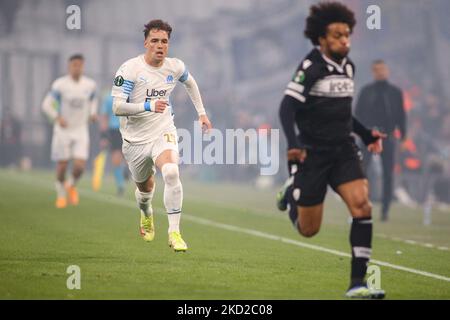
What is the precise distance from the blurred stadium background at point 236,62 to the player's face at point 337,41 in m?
3.31

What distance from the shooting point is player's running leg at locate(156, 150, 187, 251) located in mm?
12250

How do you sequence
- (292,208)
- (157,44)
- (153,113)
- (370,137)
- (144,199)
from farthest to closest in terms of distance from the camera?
(144,199) < (153,113) < (157,44) < (292,208) < (370,137)

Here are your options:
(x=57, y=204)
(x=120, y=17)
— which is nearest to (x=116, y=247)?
(x=57, y=204)

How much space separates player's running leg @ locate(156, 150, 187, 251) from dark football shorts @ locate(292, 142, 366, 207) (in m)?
2.62

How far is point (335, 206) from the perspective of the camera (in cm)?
2352

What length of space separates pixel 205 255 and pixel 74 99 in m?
8.70

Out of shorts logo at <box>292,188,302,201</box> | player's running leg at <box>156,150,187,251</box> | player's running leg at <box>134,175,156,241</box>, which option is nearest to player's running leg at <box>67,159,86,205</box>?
player's running leg at <box>134,175,156,241</box>

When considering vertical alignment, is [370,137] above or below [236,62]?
below

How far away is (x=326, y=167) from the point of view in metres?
9.80

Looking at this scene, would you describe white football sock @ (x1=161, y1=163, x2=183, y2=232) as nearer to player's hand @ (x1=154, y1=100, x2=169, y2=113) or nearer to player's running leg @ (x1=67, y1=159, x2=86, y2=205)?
player's hand @ (x1=154, y1=100, x2=169, y2=113)

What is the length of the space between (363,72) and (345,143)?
18.4m

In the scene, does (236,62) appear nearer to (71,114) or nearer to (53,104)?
(71,114)

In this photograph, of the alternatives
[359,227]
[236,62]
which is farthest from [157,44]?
[236,62]
